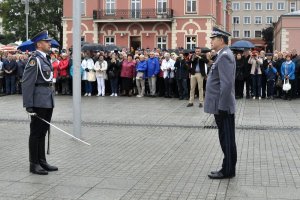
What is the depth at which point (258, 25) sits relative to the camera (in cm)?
11806

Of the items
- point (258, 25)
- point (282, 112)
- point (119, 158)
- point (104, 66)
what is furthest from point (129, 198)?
point (258, 25)

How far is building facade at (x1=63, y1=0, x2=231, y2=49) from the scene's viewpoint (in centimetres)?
5347

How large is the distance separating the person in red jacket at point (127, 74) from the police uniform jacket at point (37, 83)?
541 inches

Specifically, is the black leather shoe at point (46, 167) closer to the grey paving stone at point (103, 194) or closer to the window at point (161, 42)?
the grey paving stone at point (103, 194)

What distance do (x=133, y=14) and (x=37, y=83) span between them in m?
47.2

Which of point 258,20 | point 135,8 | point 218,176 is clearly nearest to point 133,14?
point 135,8

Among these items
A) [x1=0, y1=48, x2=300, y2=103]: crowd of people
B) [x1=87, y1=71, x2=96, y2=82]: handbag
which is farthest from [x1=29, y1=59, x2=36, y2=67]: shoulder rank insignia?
[x1=87, y1=71, x2=96, y2=82]: handbag

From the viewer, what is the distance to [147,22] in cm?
5475

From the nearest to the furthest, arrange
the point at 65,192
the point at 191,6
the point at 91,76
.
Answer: the point at 65,192, the point at 91,76, the point at 191,6

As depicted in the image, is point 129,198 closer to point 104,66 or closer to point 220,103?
point 220,103

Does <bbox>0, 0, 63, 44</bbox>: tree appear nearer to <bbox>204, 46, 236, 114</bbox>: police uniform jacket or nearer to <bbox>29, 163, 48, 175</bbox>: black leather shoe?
<bbox>29, 163, 48, 175</bbox>: black leather shoe

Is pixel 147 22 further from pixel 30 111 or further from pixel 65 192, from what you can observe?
pixel 65 192

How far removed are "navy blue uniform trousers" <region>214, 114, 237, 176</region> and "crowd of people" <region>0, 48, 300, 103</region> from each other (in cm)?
1173

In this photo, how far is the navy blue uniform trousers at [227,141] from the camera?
793 centimetres
